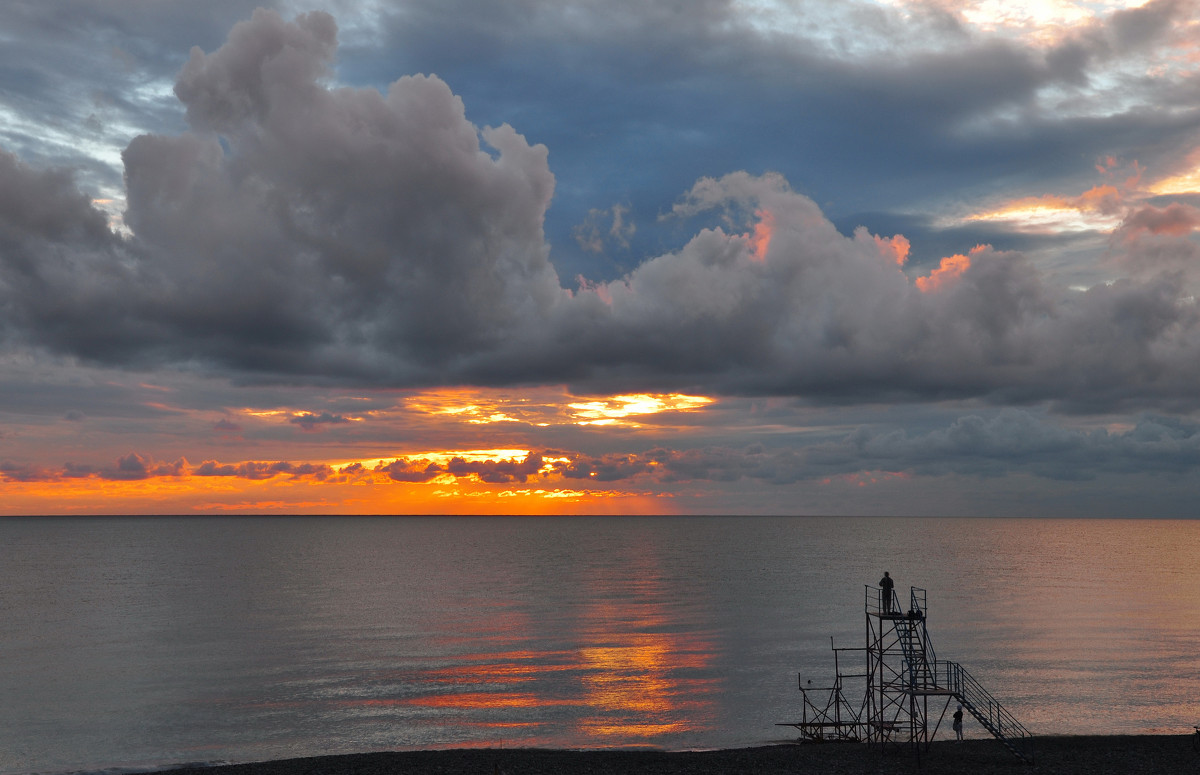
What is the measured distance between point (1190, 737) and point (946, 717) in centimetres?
1221

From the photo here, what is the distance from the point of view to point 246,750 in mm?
42188

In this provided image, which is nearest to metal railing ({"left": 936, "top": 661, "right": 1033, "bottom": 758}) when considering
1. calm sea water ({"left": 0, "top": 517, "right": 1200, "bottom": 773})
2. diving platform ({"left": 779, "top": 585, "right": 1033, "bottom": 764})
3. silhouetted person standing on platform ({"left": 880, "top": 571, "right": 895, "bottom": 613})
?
diving platform ({"left": 779, "top": 585, "right": 1033, "bottom": 764})

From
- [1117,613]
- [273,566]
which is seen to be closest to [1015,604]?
[1117,613]

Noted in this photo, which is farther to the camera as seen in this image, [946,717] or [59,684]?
[59,684]

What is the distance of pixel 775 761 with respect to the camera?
126 ft

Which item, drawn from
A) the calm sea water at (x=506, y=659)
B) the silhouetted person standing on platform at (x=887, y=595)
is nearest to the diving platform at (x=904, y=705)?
the silhouetted person standing on platform at (x=887, y=595)

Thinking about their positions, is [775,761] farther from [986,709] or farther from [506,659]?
[506,659]

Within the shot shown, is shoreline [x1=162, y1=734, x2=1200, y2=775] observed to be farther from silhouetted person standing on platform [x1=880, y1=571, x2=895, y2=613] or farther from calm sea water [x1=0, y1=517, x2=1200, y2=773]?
silhouetted person standing on platform [x1=880, y1=571, x2=895, y2=613]

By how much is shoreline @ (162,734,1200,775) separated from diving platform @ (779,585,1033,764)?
100cm

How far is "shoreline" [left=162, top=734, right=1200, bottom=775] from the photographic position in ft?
121

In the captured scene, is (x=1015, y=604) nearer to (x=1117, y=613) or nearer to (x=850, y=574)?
(x=1117, y=613)

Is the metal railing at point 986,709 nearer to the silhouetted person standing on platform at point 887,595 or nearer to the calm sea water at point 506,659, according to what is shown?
the calm sea water at point 506,659

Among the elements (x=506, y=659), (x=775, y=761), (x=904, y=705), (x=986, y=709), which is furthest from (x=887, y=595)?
(x=506, y=659)

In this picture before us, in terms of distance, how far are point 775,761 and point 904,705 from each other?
68.8 feet
